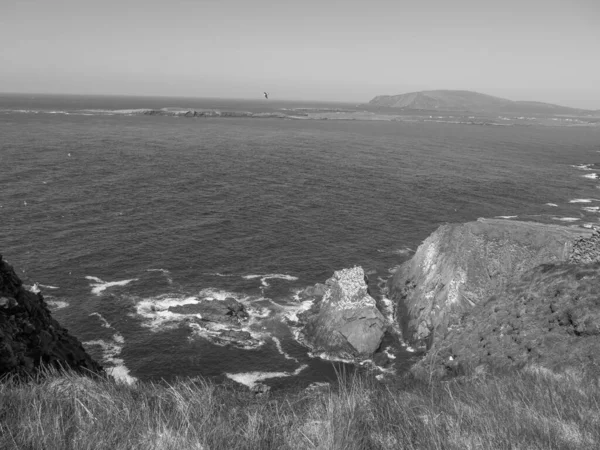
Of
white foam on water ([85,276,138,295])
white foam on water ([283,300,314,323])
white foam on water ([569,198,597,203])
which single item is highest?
white foam on water ([569,198,597,203])

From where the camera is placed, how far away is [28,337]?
14562mm

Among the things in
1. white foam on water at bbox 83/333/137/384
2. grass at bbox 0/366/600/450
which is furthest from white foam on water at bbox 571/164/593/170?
grass at bbox 0/366/600/450

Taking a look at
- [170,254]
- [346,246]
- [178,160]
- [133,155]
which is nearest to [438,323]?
[346,246]

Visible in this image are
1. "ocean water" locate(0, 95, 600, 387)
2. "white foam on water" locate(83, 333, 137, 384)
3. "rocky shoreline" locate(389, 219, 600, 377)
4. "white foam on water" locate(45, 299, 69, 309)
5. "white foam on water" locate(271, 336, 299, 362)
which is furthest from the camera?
"white foam on water" locate(45, 299, 69, 309)

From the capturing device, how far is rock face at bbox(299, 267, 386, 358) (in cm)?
3728

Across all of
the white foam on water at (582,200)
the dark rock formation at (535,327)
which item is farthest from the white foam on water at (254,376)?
the white foam on water at (582,200)

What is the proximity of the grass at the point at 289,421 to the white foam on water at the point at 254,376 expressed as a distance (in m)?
25.9

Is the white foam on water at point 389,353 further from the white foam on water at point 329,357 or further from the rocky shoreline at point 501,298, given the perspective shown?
the white foam on water at point 329,357

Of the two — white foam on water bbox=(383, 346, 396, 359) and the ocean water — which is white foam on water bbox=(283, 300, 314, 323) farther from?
white foam on water bbox=(383, 346, 396, 359)

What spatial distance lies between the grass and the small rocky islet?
479 centimetres

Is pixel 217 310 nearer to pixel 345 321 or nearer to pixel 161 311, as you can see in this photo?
pixel 161 311

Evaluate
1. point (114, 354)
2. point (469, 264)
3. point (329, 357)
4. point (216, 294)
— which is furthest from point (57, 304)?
point (469, 264)

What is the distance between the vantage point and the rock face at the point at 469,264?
38.0m

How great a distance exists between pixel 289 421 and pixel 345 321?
31.5m
